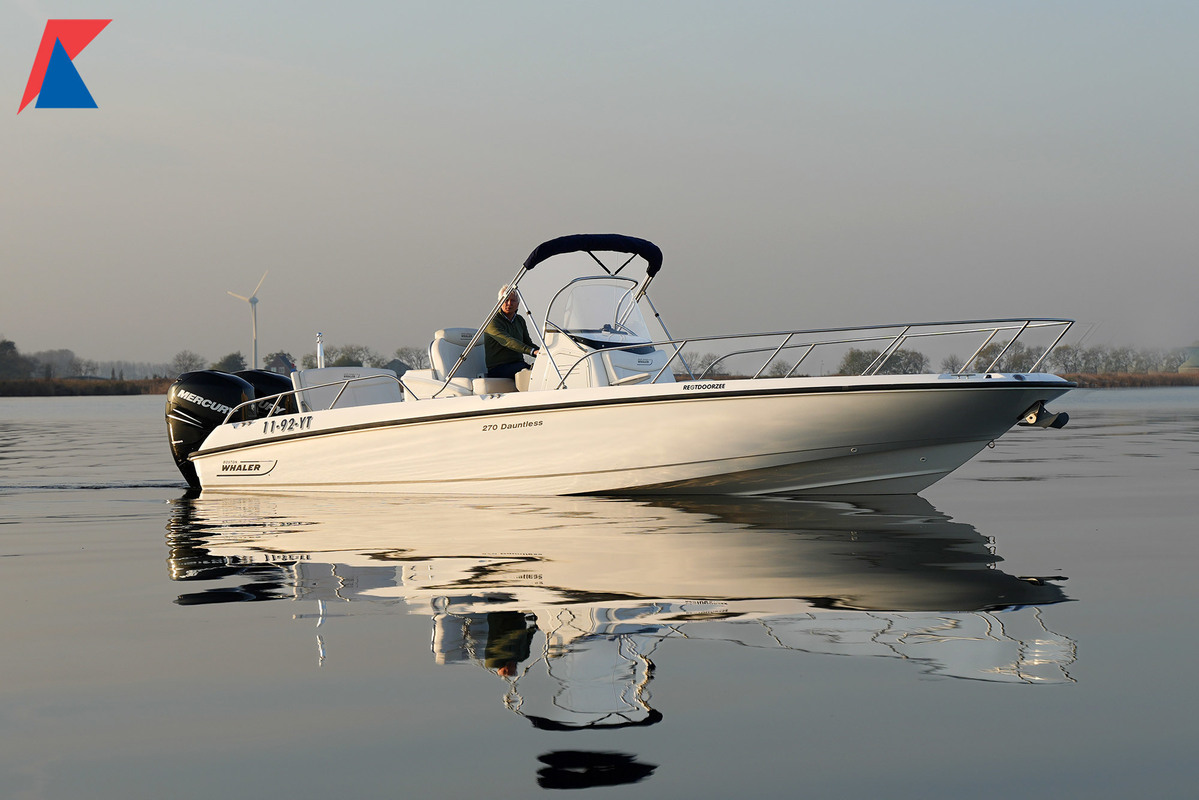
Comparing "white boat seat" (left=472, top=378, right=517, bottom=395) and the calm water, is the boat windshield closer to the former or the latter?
"white boat seat" (left=472, top=378, right=517, bottom=395)

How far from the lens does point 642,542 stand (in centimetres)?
798

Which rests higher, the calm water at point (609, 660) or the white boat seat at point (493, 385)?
the white boat seat at point (493, 385)

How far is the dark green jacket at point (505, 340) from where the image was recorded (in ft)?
38.4

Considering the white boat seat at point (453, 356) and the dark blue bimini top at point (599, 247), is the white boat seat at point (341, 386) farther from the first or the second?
the dark blue bimini top at point (599, 247)

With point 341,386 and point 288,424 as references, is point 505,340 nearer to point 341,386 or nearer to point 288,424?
point 341,386

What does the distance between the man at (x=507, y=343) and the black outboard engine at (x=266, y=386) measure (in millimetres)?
3083

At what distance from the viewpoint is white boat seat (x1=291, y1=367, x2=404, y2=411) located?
43.0 feet

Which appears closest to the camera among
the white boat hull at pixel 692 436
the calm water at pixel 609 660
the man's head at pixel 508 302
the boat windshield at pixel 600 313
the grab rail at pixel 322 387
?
the calm water at pixel 609 660

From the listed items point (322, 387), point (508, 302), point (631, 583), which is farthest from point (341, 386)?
point (631, 583)

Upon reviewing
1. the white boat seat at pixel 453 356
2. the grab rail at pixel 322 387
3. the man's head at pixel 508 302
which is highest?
the man's head at pixel 508 302

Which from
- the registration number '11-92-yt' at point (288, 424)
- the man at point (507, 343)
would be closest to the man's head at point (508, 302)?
the man at point (507, 343)

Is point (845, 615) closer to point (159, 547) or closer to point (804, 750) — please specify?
point (804, 750)

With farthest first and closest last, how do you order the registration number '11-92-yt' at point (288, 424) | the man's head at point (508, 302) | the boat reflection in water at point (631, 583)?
the registration number '11-92-yt' at point (288, 424), the man's head at point (508, 302), the boat reflection in water at point (631, 583)

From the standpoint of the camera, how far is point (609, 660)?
4.37 metres
